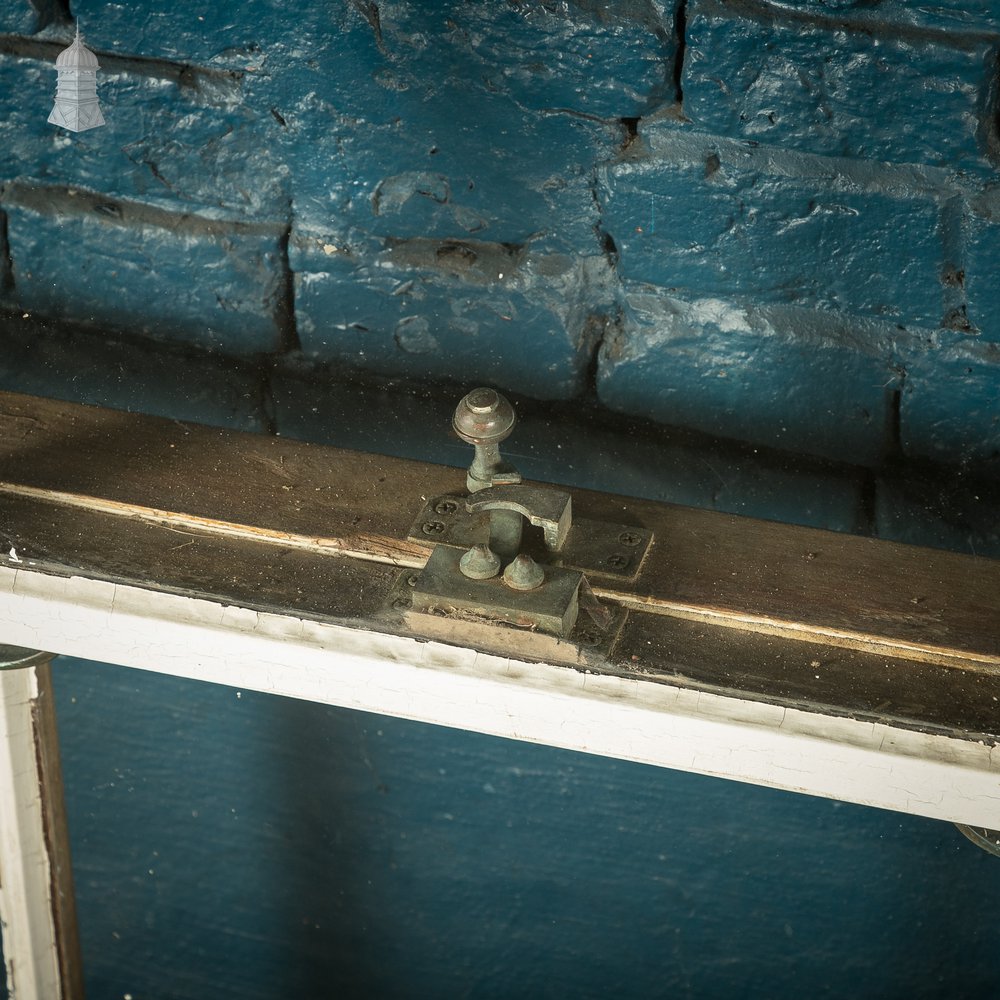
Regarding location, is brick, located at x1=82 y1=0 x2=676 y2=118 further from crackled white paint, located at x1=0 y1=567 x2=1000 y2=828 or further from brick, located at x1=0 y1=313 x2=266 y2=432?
crackled white paint, located at x1=0 y1=567 x2=1000 y2=828

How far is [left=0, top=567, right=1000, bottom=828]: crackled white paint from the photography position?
1186mm

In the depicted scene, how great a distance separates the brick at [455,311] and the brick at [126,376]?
119 mm

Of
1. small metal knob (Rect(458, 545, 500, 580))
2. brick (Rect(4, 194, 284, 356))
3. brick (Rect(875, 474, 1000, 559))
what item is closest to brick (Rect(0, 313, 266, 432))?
brick (Rect(4, 194, 284, 356))

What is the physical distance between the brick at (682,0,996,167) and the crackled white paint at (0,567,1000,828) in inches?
23.0

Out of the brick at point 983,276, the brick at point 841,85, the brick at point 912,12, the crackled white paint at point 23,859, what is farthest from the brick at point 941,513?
the crackled white paint at point 23,859

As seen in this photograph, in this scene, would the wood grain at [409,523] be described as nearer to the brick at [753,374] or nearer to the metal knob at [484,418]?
the metal knob at [484,418]

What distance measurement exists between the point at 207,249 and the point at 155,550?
1.57ft

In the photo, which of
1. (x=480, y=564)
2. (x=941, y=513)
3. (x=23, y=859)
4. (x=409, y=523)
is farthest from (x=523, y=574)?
(x=23, y=859)

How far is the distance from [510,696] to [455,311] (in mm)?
533

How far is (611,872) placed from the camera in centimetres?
192

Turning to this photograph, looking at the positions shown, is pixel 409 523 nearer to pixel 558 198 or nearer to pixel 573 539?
pixel 573 539

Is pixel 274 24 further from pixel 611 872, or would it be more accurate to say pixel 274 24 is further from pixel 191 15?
pixel 611 872

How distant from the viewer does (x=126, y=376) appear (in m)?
1.76

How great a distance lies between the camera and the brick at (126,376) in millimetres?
1730
